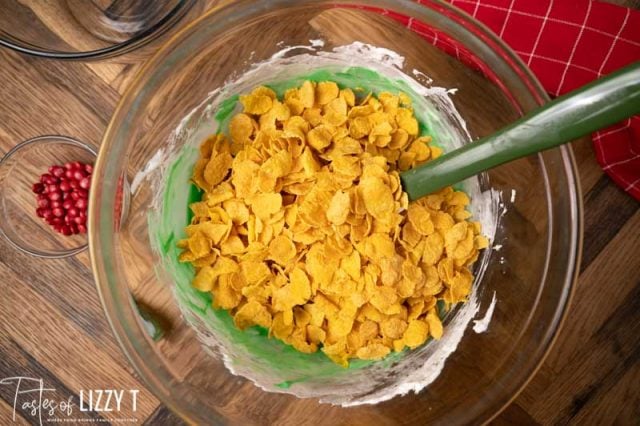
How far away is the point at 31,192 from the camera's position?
1.13 m

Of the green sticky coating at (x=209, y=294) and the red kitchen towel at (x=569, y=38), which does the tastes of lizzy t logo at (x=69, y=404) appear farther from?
the red kitchen towel at (x=569, y=38)

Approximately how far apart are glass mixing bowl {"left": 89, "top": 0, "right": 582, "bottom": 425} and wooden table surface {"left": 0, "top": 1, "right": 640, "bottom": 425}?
1.05ft

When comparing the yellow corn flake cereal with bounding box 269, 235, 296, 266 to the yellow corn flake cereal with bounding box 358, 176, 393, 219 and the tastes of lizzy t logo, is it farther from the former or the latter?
the tastes of lizzy t logo

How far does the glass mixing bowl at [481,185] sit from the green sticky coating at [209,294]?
0.5 inches

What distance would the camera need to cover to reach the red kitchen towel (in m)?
1.00

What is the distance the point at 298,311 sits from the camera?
33.0 inches

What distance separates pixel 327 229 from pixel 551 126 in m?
0.30

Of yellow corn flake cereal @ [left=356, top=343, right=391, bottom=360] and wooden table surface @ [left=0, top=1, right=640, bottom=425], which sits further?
wooden table surface @ [left=0, top=1, right=640, bottom=425]

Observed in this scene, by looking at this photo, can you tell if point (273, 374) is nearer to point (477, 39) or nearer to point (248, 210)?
point (248, 210)

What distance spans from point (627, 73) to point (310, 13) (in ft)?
1.33

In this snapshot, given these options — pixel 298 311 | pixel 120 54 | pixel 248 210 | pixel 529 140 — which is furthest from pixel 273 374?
pixel 120 54

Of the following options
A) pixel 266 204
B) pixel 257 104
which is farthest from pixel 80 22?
pixel 266 204

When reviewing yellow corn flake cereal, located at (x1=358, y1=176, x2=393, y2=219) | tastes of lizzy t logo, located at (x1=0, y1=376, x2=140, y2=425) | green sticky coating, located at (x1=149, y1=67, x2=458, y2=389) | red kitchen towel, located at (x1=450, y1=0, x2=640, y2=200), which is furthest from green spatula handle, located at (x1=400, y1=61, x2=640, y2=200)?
tastes of lizzy t logo, located at (x1=0, y1=376, x2=140, y2=425)

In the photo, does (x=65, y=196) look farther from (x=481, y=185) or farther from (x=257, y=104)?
(x=481, y=185)
